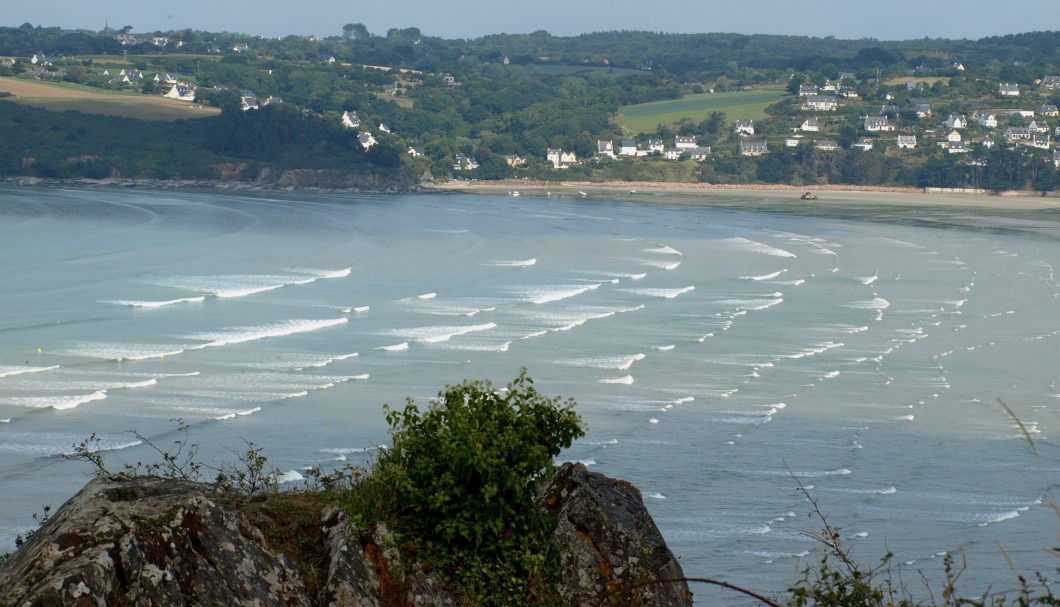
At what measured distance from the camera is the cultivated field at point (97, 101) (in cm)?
15912

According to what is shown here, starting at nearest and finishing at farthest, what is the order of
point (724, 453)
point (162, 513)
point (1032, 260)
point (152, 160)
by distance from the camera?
point (162, 513) → point (724, 453) → point (1032, 260) → point (152, 160)

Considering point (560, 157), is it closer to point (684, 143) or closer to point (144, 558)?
point (684, 143)

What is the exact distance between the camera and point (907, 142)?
18425 centimetres

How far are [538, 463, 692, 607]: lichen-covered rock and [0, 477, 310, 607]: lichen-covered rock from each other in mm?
2109

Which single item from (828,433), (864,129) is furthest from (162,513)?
(864,129)

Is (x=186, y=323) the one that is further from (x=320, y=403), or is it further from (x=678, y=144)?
(x=678, y=144)

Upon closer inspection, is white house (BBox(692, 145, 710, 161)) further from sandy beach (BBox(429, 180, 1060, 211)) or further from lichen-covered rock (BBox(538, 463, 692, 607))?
lichen-covered rock (BBox(538, 463, 692, 607))

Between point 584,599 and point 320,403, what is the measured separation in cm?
1863

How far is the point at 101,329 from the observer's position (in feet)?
119

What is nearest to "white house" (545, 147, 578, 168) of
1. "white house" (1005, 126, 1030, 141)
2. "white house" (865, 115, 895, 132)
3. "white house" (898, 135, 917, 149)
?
"white house" (898, 135, 917, 149)

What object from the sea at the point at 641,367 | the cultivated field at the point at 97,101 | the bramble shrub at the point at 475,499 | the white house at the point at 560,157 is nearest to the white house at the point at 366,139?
the cultivated field at the point at 97,101

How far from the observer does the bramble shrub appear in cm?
923

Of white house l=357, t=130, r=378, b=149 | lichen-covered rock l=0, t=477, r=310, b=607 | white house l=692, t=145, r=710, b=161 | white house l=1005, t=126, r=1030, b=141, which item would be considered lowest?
white house l=692, t=145, r=710, b=161

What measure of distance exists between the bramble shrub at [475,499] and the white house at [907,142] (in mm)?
181756
